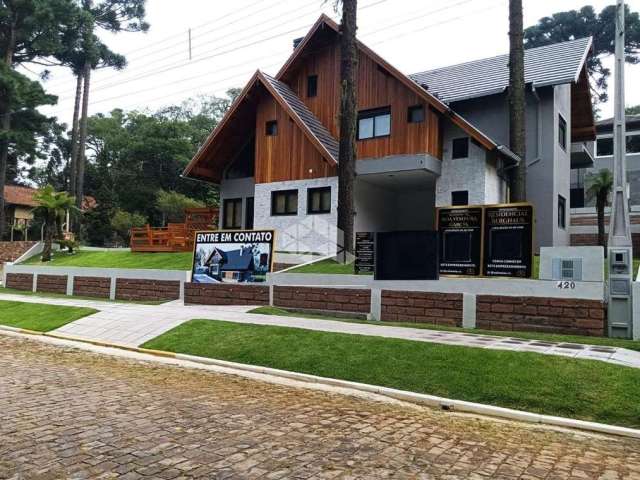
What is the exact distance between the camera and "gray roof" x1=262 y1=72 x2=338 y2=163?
2259cm

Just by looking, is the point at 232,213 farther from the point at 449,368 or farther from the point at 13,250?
the point at 449,368

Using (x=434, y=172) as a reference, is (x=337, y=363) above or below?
below

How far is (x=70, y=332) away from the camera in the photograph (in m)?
14.0

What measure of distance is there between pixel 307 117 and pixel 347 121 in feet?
15.3

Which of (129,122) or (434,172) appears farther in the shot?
(129,122)

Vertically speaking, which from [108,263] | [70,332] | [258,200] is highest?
[258,200]

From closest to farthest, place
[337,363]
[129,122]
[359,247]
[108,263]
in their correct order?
[337,363], [359,247], [108,263], [129,122]

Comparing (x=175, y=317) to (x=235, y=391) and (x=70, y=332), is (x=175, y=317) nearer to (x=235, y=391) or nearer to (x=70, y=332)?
(x=70, y=332)

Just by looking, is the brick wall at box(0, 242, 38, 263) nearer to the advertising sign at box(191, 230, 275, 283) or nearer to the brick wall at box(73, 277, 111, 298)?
the brick wall at box(73, 277, 111, 298)

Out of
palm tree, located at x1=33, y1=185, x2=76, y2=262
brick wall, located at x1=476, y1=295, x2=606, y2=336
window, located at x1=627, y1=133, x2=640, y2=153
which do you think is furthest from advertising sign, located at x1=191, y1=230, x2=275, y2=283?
window, located at x1=627, y1=133, x2=640, y2=153

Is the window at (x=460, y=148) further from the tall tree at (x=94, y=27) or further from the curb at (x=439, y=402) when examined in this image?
the tall tree at (x=94, y=27)

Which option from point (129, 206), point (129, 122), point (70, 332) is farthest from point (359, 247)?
point (129, 122)

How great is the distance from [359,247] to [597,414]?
980 centimetres

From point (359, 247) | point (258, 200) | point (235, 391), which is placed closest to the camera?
point (235, 391)
